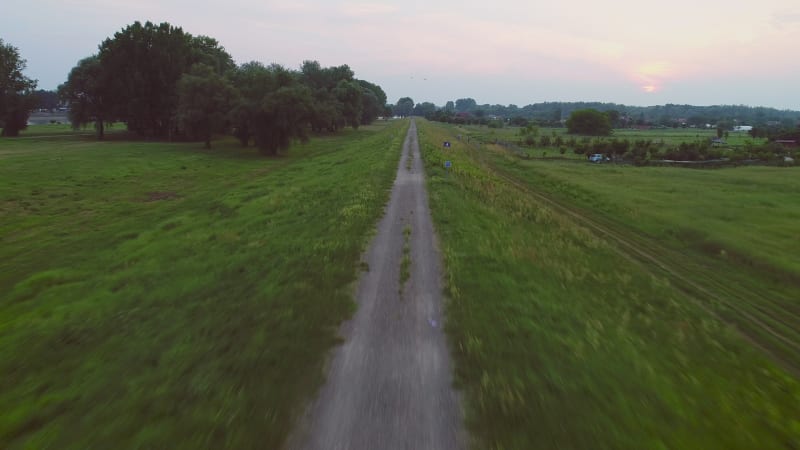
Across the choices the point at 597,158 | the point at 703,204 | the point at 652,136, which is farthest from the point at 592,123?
the point at 703,204

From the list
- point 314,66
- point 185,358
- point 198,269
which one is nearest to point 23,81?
point 314,66

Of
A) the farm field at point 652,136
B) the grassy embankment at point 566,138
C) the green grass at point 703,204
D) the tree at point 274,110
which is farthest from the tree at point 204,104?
the farm field at point 652,136

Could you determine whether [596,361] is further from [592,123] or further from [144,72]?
[592,123]

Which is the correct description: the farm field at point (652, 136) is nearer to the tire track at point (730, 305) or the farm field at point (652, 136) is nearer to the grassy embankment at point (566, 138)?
the grassy embankment at point (566, 138)

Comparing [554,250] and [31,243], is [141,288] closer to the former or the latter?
[31,243]

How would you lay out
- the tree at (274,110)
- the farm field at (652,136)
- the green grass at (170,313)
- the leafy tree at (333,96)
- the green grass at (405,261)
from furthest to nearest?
1. the farm field at (652,136)
2. the leafy tree at (333,96)
3. the tree at (274,110)
4. the green grass at (405,261)
5. the green grass at (170,313)

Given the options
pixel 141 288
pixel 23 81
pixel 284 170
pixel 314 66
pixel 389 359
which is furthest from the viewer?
pixel 314 66
